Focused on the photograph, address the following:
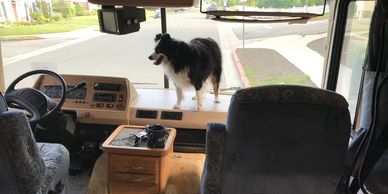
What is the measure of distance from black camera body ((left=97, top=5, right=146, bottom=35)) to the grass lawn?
528mm

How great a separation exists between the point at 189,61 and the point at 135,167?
0.82m

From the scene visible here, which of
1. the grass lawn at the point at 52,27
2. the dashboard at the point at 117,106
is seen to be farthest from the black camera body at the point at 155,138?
the grass lawn at the point at 52,27

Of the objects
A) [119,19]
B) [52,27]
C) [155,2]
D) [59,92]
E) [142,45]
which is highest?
[155,2]

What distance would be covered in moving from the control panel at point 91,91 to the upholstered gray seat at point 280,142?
125 centimetres

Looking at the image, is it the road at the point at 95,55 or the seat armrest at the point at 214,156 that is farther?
the road at the point at 95,55

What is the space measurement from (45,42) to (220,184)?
2.13m

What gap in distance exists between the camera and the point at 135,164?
6.44 feet

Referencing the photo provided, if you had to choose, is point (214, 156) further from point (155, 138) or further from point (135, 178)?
point (135, 178)

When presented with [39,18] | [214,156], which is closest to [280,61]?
[214,156]

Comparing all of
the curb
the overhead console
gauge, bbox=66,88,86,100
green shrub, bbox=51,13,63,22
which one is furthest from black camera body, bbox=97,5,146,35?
the curb

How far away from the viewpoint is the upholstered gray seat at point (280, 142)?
1219 millimetres

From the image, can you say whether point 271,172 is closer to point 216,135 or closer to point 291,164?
point 291,164

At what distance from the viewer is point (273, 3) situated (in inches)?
76.5

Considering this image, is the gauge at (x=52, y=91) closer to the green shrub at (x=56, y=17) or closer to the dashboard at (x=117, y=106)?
the dashboard at (x=117, y=106)
